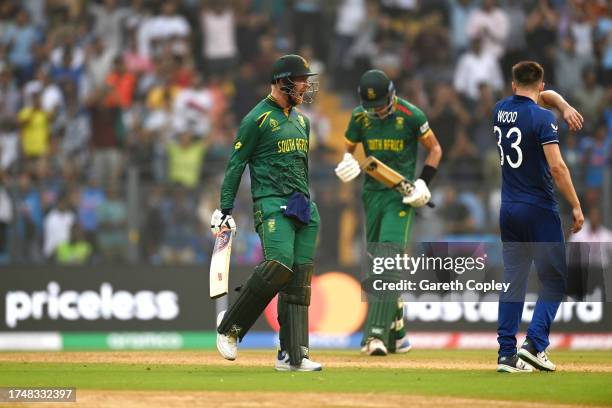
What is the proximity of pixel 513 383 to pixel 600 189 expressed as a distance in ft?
26.0

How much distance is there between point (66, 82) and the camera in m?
22.1

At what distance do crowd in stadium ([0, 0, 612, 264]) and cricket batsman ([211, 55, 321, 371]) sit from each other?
705 centimetres

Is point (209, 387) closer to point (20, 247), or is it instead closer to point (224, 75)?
point (20, 247)

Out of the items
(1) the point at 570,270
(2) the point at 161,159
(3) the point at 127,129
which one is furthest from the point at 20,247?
(1) the point at 570,270

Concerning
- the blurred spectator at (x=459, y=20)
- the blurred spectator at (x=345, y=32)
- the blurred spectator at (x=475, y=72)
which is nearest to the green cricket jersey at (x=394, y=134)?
the blurred spectator at (x=475, y=72)

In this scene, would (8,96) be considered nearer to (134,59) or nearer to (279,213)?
(134,59)

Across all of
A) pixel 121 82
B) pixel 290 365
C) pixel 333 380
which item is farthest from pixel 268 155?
pixel 121 82

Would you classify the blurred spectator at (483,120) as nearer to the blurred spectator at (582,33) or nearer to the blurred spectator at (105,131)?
the blurred spectator at (582,33)

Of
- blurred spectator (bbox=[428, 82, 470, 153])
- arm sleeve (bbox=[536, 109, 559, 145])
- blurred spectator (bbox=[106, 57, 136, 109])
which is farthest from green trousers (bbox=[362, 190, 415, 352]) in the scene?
blurred spectator (bbox=[106, 57, 136, 109])

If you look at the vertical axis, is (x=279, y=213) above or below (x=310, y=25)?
below

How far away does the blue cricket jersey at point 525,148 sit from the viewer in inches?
399

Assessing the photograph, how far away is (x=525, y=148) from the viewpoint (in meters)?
10.2

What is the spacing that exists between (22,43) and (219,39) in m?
3.68

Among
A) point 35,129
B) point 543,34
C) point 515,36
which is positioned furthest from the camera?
point 515,36
